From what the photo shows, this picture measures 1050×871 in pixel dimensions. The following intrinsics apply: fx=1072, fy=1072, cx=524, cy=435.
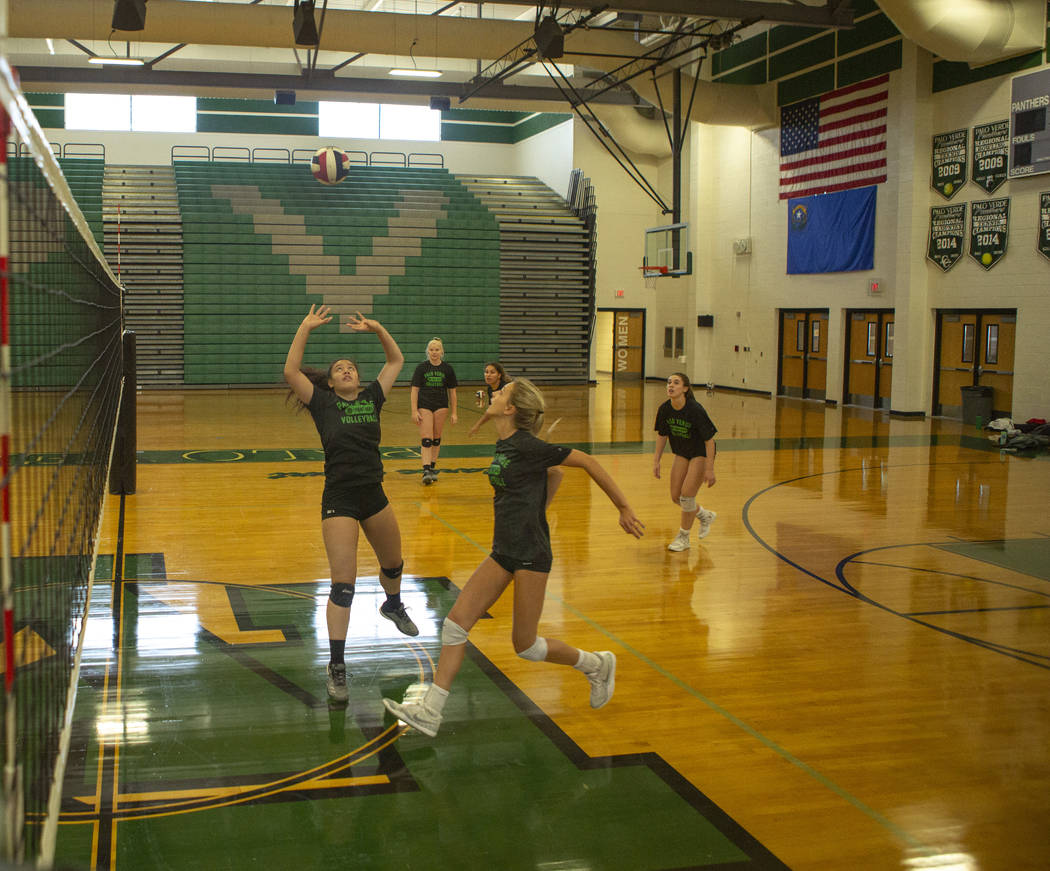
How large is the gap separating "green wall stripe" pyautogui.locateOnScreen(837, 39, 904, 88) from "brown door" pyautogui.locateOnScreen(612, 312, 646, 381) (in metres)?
10.6

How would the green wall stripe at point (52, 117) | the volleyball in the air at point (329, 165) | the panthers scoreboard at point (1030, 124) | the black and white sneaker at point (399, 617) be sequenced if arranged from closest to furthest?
1. the black and white sneaker at point (399, 617)
2. the panthers scoreboard at point (1030, 124)
3. the volleyball in the air at point (329, 165)
4. the green wall stripe at point (52, 117)

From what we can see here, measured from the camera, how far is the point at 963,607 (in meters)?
7.77

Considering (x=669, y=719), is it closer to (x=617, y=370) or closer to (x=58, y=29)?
(x=58, y=29)

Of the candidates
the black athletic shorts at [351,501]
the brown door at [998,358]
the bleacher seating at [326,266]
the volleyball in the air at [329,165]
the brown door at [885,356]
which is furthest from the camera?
the bleacher seating at [326,266]

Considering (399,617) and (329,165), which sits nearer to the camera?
(399,617)

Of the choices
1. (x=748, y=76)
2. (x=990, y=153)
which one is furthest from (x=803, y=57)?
(x=990, y=153)

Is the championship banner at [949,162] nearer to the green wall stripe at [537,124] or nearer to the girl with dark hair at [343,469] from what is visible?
the green wall stripe at [537,124]

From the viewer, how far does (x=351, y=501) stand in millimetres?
5781

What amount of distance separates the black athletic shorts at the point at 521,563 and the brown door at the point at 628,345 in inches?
1085

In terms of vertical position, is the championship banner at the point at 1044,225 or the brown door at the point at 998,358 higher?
the championship banner at the point at 1044,225

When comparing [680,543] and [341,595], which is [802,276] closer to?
[680,543]

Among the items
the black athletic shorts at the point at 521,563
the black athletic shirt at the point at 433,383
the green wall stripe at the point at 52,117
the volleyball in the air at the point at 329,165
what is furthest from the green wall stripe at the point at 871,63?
the green wall stripe at the point at 52,117

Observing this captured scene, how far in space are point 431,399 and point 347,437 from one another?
6.77 metres

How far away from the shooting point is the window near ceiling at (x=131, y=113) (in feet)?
101
